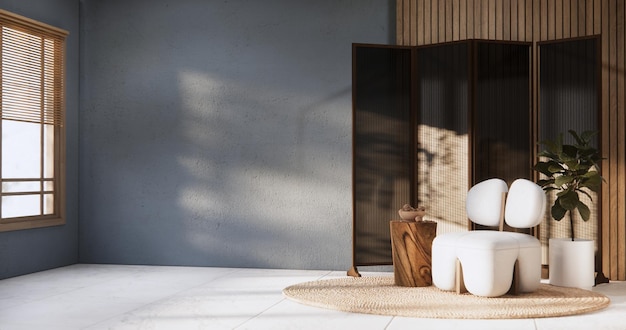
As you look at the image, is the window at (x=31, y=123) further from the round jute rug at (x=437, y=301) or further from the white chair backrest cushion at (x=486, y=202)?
the white chair backrest cushion at (x=486, y=202)

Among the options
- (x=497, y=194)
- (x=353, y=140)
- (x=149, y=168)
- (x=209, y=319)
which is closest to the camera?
(x=209, y=319)

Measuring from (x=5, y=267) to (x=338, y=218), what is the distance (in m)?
2.76

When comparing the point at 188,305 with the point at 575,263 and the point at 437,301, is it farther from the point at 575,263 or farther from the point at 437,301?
the point at 575,263

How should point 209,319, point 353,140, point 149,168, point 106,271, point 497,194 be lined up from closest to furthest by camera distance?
1. point 209,319
2. point 497,194
3. point 353,140
4. point 106,271
5. point 149,168

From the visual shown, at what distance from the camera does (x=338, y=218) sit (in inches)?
250

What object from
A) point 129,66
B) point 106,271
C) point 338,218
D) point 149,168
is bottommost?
point 106,271

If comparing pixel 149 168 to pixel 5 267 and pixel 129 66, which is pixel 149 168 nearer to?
pixel 129 66

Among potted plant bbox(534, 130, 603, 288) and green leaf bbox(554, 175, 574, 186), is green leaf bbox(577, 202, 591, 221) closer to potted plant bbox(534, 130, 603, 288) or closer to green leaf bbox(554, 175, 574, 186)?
potted plant bbox(534, 130, 603, 288)

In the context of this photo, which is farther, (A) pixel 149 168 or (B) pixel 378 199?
(A) pixel 149 168

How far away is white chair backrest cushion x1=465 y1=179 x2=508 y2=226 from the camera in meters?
5.30

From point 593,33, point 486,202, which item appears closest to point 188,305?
point 486,202

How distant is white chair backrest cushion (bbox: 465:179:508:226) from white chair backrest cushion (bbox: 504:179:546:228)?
0.07m

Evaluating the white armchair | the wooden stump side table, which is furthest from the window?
the white armchair

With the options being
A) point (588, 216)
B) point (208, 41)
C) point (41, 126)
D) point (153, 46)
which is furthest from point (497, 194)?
point (41, 126)
